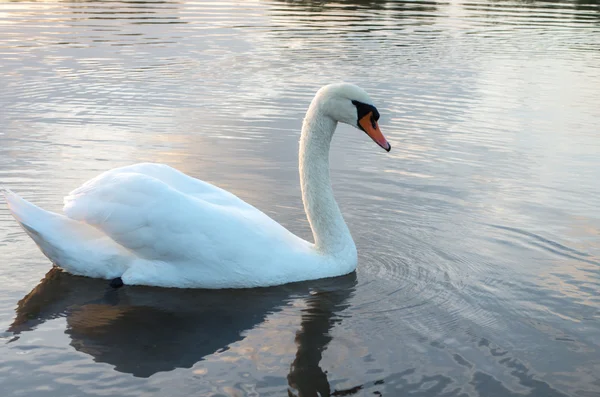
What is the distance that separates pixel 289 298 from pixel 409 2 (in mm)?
33487

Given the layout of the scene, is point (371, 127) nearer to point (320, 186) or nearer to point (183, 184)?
point (320, 186)

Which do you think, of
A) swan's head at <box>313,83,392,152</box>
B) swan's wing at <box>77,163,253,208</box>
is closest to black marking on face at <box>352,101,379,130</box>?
swan's head at <box>313,83,392,152</box>

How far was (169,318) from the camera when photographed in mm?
5809

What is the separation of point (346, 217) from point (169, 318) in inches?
109

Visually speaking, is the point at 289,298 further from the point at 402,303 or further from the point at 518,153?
the point at 518,153

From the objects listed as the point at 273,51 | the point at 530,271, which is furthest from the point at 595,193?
the point at 273,51

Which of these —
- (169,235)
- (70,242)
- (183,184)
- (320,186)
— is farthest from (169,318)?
(320,186)

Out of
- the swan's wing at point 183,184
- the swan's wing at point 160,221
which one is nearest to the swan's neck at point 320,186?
the swan's wing at point 183,184

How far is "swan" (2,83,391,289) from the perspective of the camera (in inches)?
240

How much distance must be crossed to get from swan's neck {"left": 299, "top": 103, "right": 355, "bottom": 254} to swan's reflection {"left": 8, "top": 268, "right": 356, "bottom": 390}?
1.02ft

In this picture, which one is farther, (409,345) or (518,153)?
(518,153)

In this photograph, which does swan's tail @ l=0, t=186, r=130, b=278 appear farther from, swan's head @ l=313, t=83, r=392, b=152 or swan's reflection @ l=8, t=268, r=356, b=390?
swan's head @ l=313, t=83, r=392, b=152

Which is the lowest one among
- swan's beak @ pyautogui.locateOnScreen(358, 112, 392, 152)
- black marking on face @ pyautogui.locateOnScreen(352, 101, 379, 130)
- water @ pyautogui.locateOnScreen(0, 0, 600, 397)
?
water @ pyautogui.locateOnScreen(0, 0, 600, 397)

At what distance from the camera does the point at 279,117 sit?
12.6 meters
